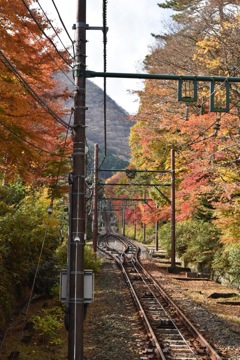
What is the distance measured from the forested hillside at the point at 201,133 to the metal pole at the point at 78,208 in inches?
317

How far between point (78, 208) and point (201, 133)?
56.9 ft

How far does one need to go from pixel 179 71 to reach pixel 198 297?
14.6m

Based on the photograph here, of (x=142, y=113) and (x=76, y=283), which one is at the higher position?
(x=142, y=113)

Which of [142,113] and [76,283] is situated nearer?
[76,283]

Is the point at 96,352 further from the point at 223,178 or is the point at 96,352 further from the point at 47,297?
the point at 223,178

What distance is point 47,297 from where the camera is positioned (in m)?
17.0

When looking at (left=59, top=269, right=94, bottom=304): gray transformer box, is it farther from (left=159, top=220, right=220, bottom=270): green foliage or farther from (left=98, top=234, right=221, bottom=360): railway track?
(left=159, top=220, right=220, bottom=270): green foliage

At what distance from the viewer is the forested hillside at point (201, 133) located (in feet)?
73.3

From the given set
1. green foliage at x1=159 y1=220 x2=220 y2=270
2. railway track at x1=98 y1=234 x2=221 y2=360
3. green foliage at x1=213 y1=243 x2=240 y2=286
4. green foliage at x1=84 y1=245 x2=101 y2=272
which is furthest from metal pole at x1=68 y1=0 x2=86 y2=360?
green foliage at x1=159 y1=220 x2=220 y2=270

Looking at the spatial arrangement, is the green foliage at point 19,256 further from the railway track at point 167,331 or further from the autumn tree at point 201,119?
the autumn tree at point 201,119

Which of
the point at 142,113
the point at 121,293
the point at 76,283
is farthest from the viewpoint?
the point at 142,113

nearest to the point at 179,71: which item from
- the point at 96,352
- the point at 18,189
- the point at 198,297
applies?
the point at 18,189

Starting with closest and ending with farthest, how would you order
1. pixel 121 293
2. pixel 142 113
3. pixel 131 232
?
pixel 121 293 → pixel 142 113 → pixel 131 232

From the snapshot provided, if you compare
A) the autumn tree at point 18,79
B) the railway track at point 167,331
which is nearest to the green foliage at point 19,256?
the autumn tree at point 18,79
